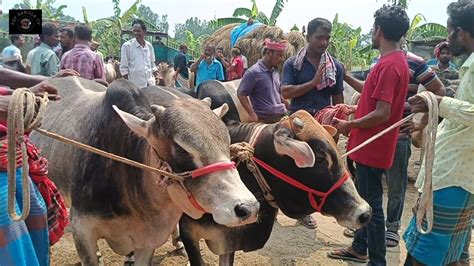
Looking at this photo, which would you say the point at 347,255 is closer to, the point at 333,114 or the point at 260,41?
the point at 333,114

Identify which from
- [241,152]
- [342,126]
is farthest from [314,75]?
[241,152]

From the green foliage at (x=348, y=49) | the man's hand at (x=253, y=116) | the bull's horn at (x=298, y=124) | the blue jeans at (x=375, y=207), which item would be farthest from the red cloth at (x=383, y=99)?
the green foliage at (x=348, y=49)

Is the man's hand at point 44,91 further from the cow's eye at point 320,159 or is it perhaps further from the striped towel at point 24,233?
Answer: the cow's eye at point 320,159

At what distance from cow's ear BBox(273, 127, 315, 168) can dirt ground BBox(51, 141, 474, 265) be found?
1.76 meters

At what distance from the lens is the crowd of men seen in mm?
2986

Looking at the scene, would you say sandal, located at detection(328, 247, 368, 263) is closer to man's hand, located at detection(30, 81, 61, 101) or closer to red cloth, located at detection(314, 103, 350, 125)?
red cloth, located at detection(314, 103, 350, 125)

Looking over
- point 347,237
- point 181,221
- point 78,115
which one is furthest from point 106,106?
point 347,237

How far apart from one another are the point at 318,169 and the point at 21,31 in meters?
3.43

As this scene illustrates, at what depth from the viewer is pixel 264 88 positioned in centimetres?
538

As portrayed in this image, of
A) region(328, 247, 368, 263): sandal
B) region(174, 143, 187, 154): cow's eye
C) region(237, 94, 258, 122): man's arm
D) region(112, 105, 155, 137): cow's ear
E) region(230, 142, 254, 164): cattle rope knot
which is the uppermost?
region(112, 105, 155, 137): cow's ear

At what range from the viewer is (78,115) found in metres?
3.64

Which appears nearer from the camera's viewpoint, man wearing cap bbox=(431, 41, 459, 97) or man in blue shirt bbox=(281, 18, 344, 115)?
man in blue shirt bbox=(281, 18, 344, 115)

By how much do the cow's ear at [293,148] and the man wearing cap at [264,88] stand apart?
6.68 ft

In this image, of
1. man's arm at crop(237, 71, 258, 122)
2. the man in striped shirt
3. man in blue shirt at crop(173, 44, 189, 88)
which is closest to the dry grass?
man in blue shirt at crop(173, 44, 189, 88)
